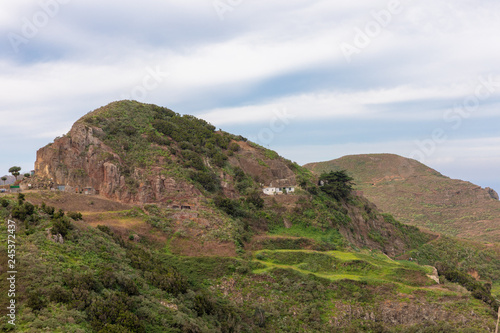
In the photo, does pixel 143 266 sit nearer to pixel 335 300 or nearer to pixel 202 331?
pixel 202 331

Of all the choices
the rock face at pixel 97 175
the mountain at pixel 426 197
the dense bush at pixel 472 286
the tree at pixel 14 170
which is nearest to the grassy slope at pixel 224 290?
the dense bush at pixel 472 286

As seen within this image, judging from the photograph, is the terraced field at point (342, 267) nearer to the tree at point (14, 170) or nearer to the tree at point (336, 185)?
the tree at point (336, 185)

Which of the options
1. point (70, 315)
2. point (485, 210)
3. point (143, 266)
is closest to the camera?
point (70, 315)

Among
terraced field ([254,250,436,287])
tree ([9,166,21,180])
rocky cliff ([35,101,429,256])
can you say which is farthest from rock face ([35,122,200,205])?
terraced field ([254,250,436,287])

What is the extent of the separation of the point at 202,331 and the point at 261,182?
2996 cm

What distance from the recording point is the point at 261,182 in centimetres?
4850

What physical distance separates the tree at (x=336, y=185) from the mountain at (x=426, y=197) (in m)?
31.0

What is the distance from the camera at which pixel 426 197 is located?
85188mm

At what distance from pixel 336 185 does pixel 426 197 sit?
46.9m

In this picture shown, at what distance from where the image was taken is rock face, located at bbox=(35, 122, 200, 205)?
3844cm

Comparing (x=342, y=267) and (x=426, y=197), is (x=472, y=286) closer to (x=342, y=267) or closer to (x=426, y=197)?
(x=342, y=267)

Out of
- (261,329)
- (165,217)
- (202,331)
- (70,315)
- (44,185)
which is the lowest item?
(261,329)

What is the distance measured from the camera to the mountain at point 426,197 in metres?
72.1

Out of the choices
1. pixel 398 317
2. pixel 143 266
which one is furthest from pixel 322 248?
pixel 143 266
